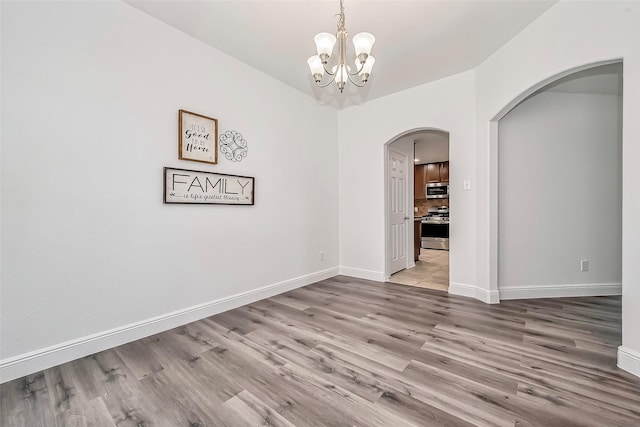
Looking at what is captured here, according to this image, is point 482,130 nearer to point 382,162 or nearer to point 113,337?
point 382,162

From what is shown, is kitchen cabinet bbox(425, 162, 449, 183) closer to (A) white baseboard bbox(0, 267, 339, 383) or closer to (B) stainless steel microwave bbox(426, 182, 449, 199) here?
(B) stainless steel microwave bbox(426, 182, 449, 199)

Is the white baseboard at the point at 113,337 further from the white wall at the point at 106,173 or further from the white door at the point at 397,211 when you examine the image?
the white door at the point at 397,211

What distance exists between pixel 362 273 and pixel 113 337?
125 inches

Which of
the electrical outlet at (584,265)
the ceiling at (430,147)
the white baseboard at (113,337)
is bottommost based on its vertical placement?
the white baseboard at (113,337)

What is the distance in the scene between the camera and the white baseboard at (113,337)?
5.72 feet

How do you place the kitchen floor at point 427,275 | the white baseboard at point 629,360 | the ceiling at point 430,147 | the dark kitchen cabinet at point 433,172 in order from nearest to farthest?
the white baseboard at point 629,360 → the kitchen floor at point 427,275 → the ceiling at point 430,147 → the dark kitchen cabinet at point 433,172

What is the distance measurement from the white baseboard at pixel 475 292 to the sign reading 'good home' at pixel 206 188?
2.81 metres

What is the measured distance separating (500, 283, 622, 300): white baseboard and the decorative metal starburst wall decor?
355 cm

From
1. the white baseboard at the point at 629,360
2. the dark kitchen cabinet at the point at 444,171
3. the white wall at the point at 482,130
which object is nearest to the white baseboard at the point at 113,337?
the white wall at the point at 482,130

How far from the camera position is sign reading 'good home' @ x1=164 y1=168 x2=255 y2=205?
245 cm

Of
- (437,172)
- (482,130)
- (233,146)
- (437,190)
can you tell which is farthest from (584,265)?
(437,172)

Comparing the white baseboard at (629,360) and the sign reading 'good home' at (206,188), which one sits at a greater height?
the sign reading 'good home' at (206,188)

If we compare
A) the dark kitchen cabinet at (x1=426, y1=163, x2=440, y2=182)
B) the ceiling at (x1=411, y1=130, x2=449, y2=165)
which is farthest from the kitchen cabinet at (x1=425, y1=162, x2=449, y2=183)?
the ceiling at (x1=411, y1=130, x2=449, y2=165)

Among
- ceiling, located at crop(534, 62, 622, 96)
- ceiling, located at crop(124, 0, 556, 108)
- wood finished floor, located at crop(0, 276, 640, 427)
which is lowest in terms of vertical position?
wood finished floor, located at crop(0, 276, 640, 427)
